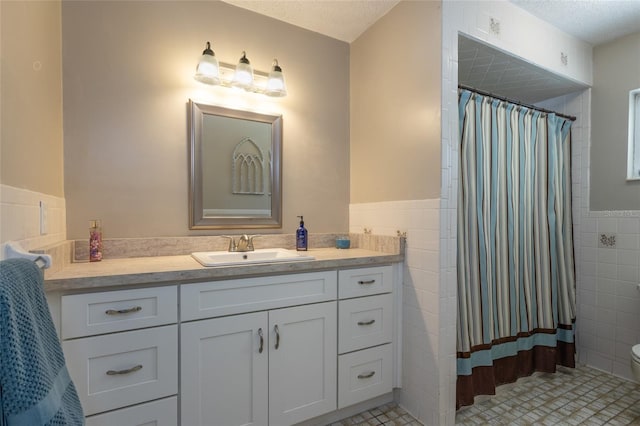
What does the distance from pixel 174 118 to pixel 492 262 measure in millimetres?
2121

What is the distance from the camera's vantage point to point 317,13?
2.02 metres

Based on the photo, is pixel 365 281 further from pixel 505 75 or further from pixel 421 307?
pixel 505 75

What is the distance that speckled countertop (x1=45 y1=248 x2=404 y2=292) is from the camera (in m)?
1.17

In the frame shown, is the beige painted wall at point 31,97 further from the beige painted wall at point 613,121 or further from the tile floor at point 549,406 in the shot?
the beige painted wall at point 613,121

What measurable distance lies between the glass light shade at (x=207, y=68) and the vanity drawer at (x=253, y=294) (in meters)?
1.16

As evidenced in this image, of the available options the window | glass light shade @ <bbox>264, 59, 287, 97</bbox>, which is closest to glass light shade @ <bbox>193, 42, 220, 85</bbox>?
glass light shade @ <bbox>264, 59, 287, 97</bbox>

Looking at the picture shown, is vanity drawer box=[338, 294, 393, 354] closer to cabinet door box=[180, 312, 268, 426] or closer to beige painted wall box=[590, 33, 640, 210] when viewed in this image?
cabinet door box=[180, 312, 268, 426]

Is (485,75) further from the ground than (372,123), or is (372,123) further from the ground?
(485,75)

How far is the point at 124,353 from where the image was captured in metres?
1.22

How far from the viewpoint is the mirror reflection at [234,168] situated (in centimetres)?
187

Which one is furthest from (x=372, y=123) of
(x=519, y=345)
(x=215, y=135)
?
(x=519, y=345)

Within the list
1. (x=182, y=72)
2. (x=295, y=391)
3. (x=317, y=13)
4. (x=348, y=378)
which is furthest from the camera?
(x=317, y=13)

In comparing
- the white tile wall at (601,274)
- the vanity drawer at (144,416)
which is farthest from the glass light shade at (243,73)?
the white tile wall at (601,274)

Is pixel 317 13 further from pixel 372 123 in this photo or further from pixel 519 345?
pixel 519 345
